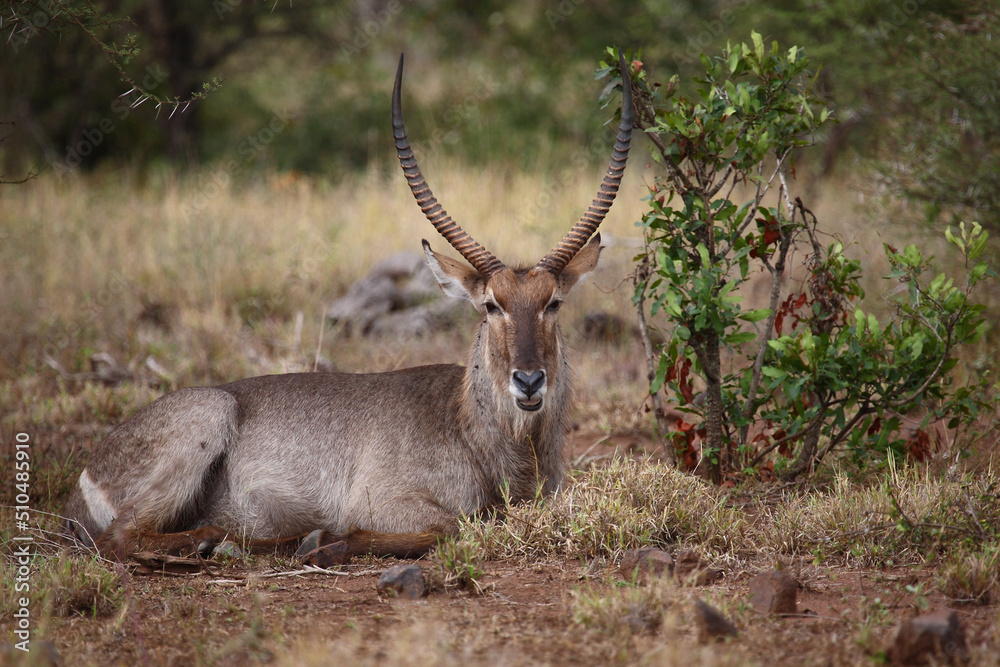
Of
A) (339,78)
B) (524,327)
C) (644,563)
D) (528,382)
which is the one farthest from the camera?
(339,78)

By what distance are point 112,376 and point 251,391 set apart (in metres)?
2.93

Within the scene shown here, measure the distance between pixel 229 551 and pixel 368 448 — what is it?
0.94m

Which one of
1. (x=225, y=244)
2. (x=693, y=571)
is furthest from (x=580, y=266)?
(x=225, y=244)

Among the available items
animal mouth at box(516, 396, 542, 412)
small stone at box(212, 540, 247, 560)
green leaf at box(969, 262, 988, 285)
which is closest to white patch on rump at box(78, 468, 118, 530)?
small stone at box(212, 540, 247, 560)

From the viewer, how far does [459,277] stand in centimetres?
495

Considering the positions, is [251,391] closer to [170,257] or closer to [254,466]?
[254,466]

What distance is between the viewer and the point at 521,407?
4391mm

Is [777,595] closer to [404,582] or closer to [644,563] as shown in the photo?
[644,563]

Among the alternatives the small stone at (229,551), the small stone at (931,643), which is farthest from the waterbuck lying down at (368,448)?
the small stone at (931,643)

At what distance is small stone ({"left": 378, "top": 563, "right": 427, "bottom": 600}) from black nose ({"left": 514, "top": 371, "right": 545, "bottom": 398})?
1.02 metres

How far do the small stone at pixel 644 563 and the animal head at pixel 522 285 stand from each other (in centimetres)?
90

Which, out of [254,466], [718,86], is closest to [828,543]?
[718,86]

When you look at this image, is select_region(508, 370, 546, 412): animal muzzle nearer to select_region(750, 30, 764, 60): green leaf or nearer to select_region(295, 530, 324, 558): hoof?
select_region(295, 530, 324, 558): hoof

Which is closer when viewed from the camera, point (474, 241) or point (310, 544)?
point (310, 544)
